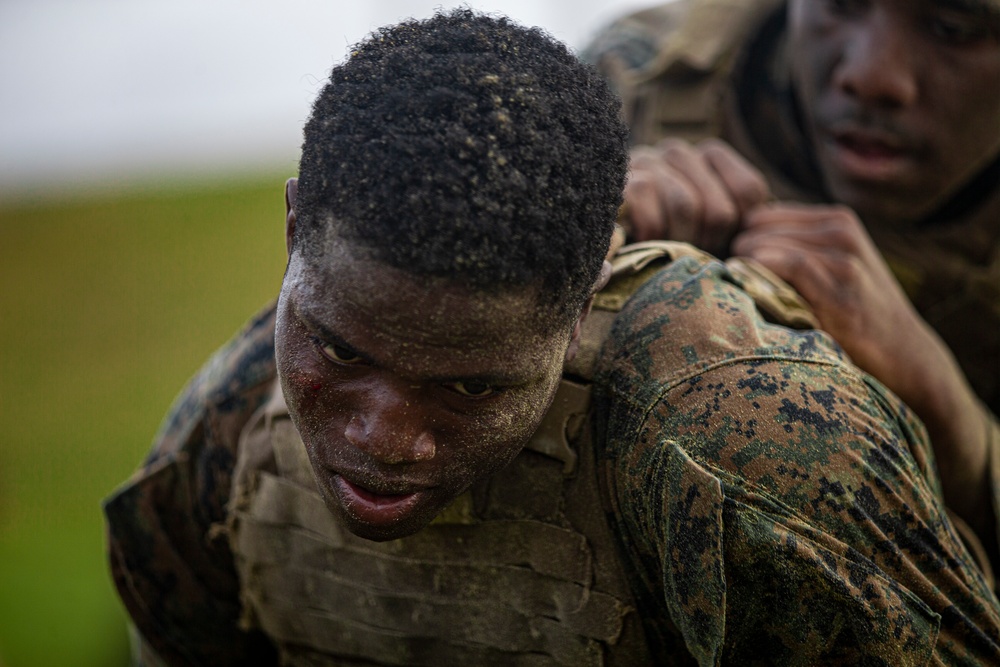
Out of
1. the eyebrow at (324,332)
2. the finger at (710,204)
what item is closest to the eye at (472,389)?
the eyebrow at (324,332)

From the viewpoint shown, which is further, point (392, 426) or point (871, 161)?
point (871, 161)

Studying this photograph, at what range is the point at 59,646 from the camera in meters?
3.15

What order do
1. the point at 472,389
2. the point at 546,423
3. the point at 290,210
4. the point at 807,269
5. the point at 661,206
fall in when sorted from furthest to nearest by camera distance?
the point at 661,206 → the point at 807,269 → the point at 546,423 → the point at 290,210 → the point at 472,389

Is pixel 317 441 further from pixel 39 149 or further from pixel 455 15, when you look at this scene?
pixel 39 149

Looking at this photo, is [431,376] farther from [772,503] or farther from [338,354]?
[772,503]

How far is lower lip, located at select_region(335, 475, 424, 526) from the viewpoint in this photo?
4.05ft

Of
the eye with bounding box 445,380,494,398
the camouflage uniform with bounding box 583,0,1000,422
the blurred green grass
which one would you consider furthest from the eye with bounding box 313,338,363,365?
the blurred green grass

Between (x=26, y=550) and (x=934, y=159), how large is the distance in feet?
10.7

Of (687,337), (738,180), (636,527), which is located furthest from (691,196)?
(636,527)

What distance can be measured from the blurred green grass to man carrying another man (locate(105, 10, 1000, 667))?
2159mm

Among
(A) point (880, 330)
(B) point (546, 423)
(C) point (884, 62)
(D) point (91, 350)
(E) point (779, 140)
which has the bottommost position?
(D) point (91, 350)

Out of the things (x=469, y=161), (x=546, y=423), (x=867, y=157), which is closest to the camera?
(x=469, y=161)

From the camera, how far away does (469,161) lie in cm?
107

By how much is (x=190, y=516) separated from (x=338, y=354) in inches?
31.2
